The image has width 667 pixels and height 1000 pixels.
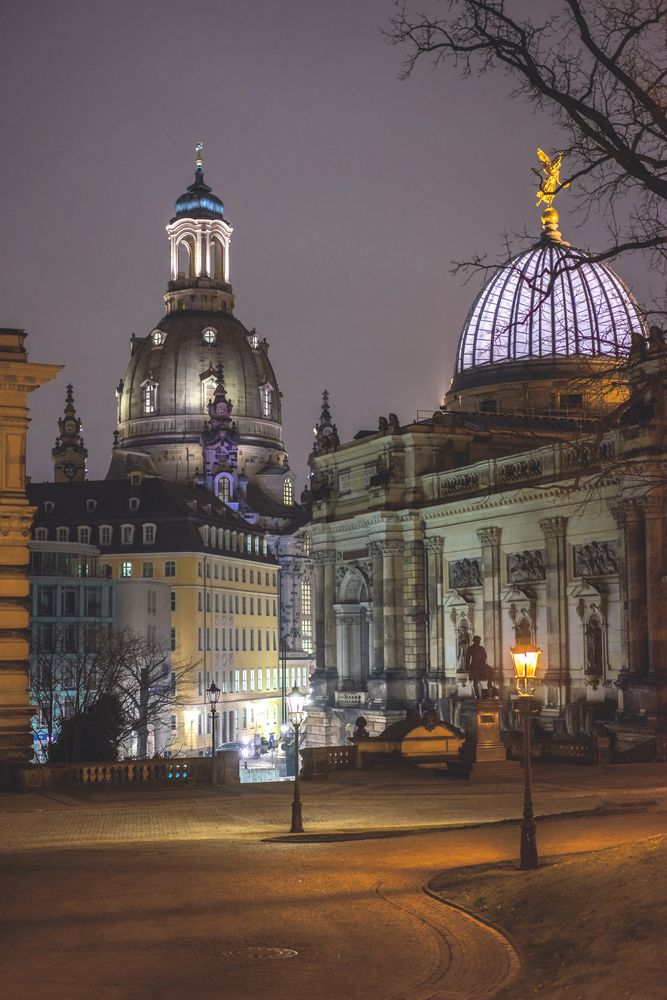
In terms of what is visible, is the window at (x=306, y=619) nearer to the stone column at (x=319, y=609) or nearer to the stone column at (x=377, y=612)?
the stone column at (x=319, y=609)

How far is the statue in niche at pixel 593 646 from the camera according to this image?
65.6 metres

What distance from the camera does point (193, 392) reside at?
608 ft

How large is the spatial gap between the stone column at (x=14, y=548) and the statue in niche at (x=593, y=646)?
106 ft

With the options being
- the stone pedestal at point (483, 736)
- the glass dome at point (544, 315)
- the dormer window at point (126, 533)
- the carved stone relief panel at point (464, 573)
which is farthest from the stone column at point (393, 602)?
the dormer window at point (126, 533)

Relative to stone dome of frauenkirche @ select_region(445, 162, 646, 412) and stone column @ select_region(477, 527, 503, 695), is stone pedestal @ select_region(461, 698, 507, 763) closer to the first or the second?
stone column @ select_region(477, 527, 503, 695)

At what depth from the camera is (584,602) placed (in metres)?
66.8

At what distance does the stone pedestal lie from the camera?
4875 cm

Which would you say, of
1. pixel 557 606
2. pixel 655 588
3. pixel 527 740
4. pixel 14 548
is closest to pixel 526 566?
pixel 557 606

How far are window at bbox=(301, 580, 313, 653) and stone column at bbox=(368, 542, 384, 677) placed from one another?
9133 cm

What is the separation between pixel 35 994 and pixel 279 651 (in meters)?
148

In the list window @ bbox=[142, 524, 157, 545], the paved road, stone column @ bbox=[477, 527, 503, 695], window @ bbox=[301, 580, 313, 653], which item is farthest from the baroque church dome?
the paved road

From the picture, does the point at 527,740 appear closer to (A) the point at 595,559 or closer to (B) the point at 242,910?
(B) the point at 242,910

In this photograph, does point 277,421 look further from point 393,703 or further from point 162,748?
point 393,703

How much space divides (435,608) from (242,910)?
200 ft
